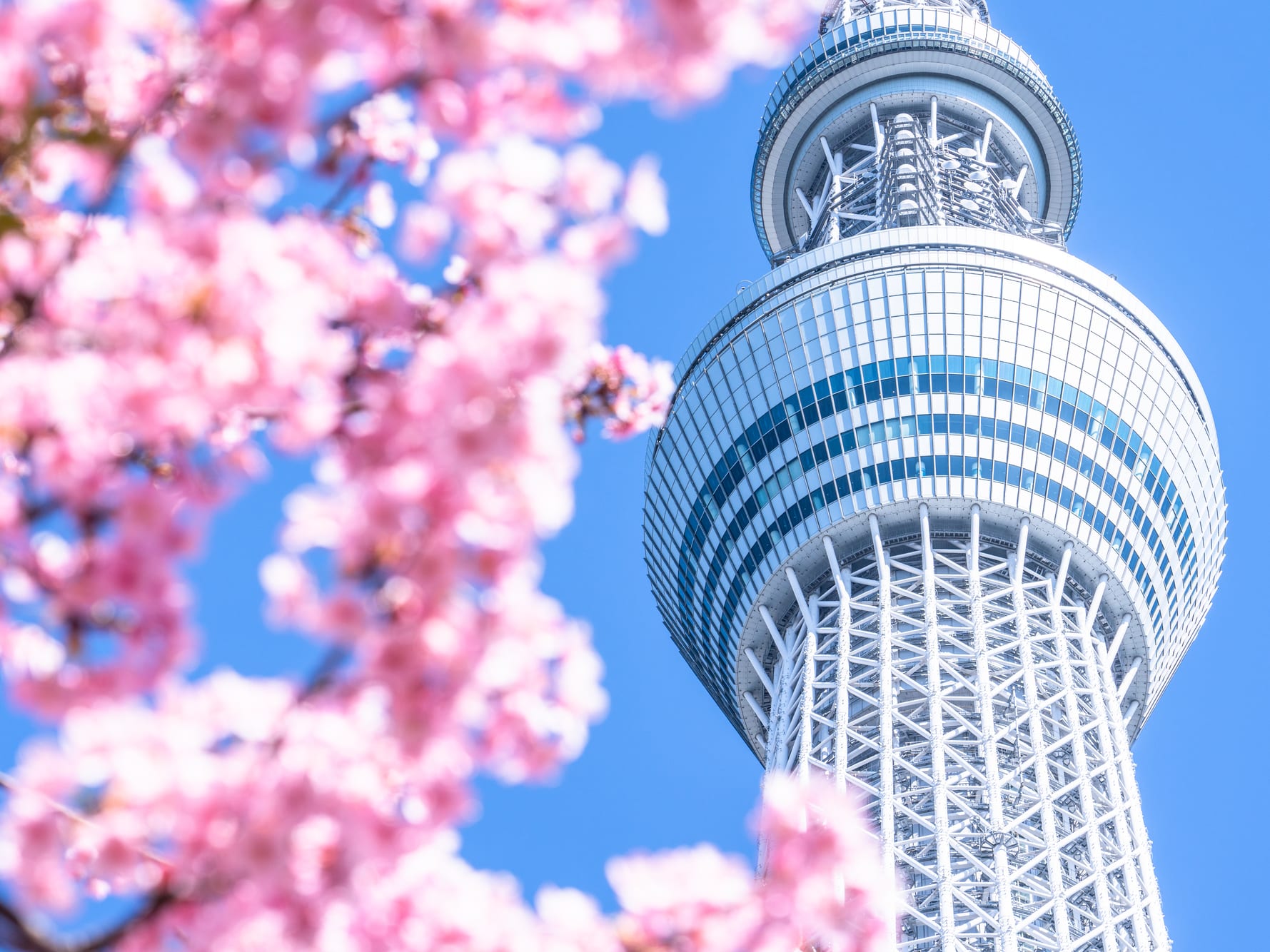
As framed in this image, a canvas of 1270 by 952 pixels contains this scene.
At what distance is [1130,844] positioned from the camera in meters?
42.8

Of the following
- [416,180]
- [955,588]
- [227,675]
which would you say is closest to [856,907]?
[227,675]

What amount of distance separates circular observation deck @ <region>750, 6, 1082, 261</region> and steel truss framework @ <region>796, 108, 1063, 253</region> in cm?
65

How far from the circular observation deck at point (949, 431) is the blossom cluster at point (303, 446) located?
44930 millimetres

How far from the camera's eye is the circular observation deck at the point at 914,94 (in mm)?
67000

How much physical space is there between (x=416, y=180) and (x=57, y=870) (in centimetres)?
364

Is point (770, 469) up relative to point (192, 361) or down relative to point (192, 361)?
up

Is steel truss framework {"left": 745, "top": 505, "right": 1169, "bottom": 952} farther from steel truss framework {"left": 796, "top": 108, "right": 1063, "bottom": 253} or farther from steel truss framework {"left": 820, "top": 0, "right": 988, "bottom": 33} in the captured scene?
steel truss framework {"left": 820, "top": 0, "right": 988, "bottom": 33}

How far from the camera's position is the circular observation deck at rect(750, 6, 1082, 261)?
67.0 metres

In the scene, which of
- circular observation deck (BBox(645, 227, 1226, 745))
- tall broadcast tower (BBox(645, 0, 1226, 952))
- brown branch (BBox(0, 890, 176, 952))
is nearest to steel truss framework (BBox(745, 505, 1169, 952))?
tall broadcast tower (BBox(645, 0, 1226, 952))

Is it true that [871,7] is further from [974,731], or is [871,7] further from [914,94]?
[974,731]

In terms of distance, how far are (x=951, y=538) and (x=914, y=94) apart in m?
27.8

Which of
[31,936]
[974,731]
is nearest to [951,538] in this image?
[974,731]

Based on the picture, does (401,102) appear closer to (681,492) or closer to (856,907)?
(856,907)

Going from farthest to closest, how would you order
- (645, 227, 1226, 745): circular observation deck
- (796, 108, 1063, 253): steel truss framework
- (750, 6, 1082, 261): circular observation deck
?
1. (750, 6, 1082, 261): circular observation deck
2. (796, 108, 1063, 253): steel truss framework
3. (645, 227, 1226, 745): circular observation deck
